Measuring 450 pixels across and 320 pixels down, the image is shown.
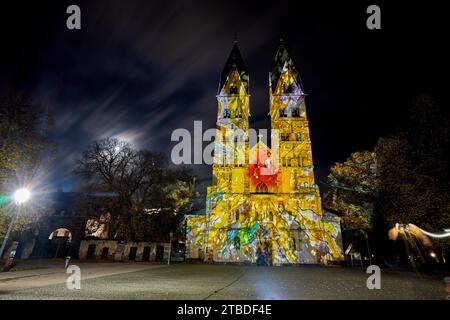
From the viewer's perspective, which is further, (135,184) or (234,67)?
(234,67)

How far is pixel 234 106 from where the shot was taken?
34.5 metres

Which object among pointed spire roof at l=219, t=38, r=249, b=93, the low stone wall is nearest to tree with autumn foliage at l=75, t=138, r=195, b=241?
the low stone wall

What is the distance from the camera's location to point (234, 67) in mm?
36938

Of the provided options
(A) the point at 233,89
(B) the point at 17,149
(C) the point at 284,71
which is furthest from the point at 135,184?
(C) the point at 284,71

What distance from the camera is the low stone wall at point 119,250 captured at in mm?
23438

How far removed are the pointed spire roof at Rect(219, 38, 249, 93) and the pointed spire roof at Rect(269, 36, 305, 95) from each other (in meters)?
4.04

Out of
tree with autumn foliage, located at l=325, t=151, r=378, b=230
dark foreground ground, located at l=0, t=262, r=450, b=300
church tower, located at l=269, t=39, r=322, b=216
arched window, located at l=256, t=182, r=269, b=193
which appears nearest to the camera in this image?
dark foreground ground, located at l=0, t=262, r=450, b=300

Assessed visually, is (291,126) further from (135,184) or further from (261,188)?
(135,184)

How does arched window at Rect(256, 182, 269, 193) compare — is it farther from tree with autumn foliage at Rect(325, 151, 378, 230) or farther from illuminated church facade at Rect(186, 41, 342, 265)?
tree with autumn foliage at Rect(325, 151, 378, 230)

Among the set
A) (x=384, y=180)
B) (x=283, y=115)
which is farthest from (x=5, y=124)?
(x=283, y=115)

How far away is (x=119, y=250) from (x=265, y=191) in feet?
57.6

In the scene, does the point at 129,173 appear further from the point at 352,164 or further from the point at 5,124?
the point at 352,164

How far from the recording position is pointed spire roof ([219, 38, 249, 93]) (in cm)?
3634
